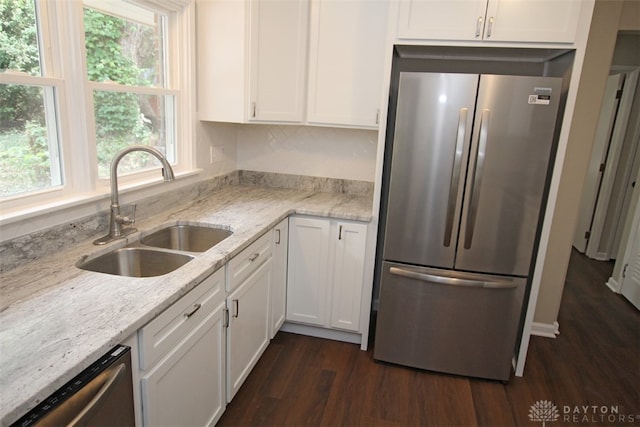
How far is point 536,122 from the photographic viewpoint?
2.08 metres

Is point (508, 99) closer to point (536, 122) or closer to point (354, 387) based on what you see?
point (536, 122)

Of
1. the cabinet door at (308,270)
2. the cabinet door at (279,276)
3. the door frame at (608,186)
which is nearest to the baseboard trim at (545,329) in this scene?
the cabinet door at (308,270)

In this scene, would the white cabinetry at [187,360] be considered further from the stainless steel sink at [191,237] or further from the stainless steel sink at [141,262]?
the stainless steel sink at [191,237]

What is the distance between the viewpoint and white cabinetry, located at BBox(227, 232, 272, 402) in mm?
1905

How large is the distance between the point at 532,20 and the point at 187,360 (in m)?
2.24

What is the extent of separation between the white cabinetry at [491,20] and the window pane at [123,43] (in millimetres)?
1380

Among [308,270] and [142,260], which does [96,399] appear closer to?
[142,260]

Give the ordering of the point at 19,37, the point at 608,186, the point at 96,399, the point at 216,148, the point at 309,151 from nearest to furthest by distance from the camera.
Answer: the point at 96,399 → the point at 19,37 → the point at 216,148 → the point at 309,151 → the point at 608,186

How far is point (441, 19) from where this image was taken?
215 cm

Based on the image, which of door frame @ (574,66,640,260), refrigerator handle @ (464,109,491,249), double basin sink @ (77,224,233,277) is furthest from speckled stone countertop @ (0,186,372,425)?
door frame @ (574,66,640,260)

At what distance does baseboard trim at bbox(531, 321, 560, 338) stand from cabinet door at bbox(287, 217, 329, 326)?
1573 millimetres

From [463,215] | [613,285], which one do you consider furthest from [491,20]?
[613,285]

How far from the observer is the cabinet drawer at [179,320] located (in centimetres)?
126

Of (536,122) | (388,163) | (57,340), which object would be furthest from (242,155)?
(57,340)
